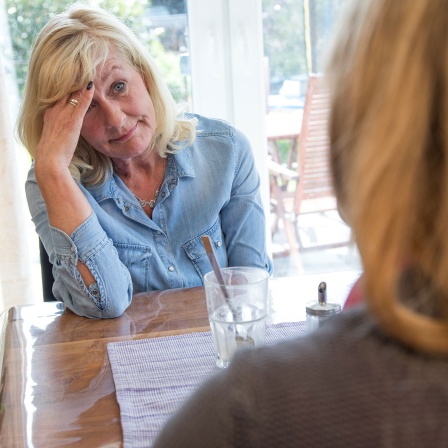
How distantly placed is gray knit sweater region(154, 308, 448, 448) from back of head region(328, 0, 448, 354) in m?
0.02

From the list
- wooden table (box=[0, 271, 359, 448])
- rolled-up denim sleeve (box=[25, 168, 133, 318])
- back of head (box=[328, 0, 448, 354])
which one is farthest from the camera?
rolled-up denim sleeve (box=[25, 168, 133, 318])

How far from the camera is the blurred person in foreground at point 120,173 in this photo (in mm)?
1490

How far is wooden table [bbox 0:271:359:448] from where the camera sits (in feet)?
3.06

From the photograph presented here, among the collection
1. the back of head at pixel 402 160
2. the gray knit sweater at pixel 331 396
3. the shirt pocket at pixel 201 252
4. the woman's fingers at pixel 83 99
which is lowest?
the shirt pocket at pixel 201 252

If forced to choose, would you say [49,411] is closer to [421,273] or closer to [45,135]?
[421,273]

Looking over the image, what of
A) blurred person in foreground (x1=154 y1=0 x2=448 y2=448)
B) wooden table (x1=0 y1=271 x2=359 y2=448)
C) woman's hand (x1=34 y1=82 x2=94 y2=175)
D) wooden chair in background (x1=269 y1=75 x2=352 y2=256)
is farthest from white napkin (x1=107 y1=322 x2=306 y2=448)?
wooden chair in background (x1=269 y1=75 x2=352 y2=256)

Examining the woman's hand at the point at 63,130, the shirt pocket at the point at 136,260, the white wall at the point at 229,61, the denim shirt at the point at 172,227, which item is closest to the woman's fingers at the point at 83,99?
the woman's hand at the point at 63,130

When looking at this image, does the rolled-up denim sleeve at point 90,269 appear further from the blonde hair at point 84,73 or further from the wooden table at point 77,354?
the blonde hair at point 84,73

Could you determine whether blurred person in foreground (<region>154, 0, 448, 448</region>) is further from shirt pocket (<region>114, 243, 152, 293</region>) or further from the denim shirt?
shirt pocket (<region>114, 243, 152, 293</region>)

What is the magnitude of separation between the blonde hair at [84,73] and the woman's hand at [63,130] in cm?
2

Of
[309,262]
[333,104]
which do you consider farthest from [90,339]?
[309,262]

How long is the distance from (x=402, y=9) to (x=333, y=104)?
0.08m

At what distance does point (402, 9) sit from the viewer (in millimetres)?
489

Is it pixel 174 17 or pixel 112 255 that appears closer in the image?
pixel 112 255
